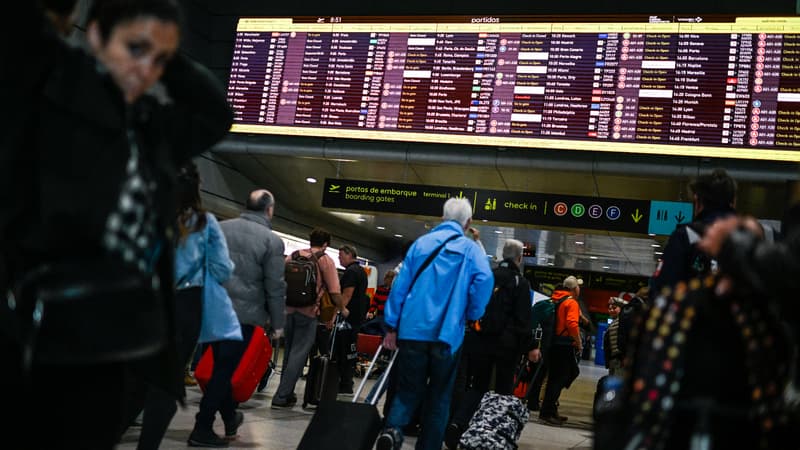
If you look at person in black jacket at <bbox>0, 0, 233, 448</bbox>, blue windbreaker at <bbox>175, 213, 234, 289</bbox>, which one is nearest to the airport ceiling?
blue windbreaker at <bbox>175, 213, 234, 289</bbox>

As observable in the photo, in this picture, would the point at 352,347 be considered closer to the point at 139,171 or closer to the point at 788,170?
the point at 788,170

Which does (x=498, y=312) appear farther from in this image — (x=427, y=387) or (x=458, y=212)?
(x=427, y=387)

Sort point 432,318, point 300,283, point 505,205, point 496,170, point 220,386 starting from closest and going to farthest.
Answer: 1. point 432,318
2. point 220,386
3. point 300,283
4. point 505,205
5. point 496,170

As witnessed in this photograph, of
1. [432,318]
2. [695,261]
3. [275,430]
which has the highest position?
[695,261]

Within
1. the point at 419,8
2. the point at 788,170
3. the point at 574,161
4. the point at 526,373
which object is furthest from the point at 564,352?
the point at 419,8

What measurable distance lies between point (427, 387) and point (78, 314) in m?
3.28

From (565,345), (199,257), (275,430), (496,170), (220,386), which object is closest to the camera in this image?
(199,257)

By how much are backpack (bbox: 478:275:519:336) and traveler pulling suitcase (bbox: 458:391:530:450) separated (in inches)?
30.5

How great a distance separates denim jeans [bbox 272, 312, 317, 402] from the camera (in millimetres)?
7168

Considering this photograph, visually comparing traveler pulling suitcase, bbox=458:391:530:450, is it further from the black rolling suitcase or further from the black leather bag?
the black leather bag

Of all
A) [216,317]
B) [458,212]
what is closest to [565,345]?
[458,212]

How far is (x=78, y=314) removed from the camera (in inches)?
57.8

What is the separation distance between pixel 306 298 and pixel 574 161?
3999mm

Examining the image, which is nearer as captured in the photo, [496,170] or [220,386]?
[220,386]
